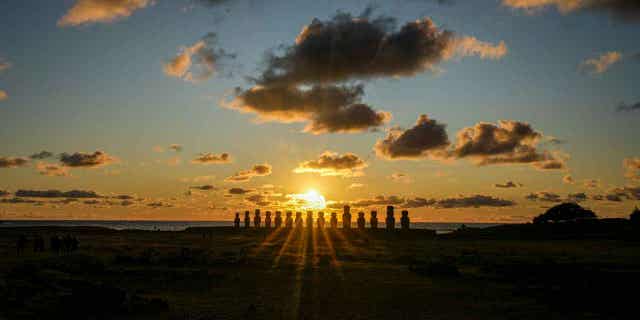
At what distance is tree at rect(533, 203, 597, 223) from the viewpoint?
62.2m

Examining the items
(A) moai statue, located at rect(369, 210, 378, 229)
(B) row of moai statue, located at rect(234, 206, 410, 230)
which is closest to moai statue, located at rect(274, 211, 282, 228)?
(B) row of moai statue, located at rect(234, 206, 410, 230)

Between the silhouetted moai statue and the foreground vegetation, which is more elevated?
the silhouetted moai statue

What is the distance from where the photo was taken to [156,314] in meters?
13.8

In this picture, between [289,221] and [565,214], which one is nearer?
[565,214]

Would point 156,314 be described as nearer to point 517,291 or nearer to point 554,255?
point 517,291

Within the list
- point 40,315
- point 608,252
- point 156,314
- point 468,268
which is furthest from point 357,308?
point 608,252

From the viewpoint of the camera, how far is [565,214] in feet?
208

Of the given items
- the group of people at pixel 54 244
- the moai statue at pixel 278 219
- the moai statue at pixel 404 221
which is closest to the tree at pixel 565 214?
the moai statue at pixel 404 221

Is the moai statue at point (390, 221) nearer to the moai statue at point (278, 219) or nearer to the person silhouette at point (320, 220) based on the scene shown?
the person silhouette at point (320, 220)

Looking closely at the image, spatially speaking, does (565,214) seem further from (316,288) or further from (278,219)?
(316,288)

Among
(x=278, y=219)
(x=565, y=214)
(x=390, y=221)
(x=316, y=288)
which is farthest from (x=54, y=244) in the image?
(x=565, y=214)

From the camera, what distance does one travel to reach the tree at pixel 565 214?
204 feet

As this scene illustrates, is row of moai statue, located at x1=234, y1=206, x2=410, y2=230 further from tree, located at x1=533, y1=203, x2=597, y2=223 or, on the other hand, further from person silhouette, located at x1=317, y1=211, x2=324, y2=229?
tree, located at x1=533, y1=203, x2=597, y2=223

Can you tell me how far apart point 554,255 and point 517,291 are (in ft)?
55.9
